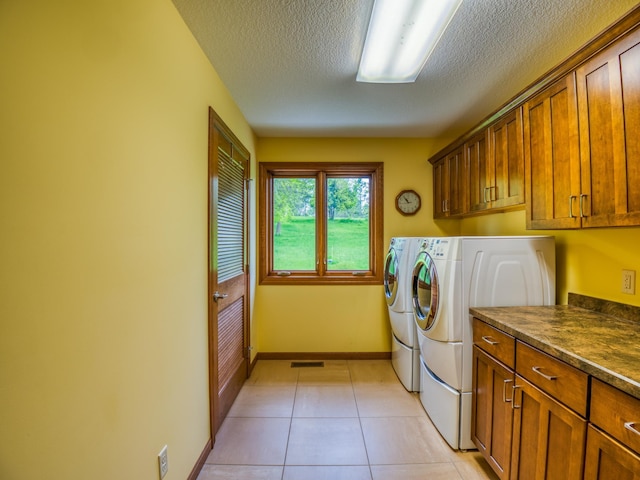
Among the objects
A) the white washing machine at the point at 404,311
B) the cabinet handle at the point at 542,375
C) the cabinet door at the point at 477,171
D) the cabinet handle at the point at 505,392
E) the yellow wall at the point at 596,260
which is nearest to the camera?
the cabinet handle at the point at 542,375

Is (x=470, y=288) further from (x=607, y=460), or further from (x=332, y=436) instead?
(x=332, y=436)

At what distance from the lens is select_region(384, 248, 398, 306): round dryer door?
2699mm

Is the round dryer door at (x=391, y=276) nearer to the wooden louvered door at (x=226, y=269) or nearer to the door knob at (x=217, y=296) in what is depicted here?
the wooden louvered door at (x=226, y=269)

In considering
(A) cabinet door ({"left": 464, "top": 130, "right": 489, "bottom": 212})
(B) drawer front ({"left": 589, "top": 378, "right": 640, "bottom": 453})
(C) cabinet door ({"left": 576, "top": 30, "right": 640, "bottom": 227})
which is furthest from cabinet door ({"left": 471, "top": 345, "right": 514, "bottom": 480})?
(A) cabinet door ({"left": 464, "top": 130, "right": 489, "bottom": 212})

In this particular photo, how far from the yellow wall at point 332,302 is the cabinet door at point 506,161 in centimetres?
116

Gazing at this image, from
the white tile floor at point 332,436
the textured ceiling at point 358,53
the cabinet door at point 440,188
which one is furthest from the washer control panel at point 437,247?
the white tile floor at point 332,436

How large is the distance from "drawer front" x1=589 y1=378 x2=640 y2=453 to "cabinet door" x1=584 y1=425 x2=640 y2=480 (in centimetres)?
2

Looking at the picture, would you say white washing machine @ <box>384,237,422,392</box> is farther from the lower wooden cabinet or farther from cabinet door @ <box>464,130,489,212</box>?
the lower wooden cabinet

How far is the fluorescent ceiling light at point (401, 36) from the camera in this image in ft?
4.30

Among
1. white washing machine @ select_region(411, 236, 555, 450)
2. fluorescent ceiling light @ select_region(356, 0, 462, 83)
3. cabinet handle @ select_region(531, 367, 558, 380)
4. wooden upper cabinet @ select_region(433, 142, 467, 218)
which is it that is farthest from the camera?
wooden upper cabinet @ select_region(433, 142, 467, 218)

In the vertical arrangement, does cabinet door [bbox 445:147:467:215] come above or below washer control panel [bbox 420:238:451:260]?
above

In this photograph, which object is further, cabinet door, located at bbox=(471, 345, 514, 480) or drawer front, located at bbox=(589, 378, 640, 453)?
cabinet door, located at bbox=(471, 345, 514, 480)

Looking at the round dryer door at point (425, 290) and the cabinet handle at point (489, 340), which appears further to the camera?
the round dryer door at point (425, 290)

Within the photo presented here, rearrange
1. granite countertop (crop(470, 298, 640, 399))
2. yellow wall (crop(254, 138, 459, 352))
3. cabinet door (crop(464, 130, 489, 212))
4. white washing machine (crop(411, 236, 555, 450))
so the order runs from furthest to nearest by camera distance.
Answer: yellow wall (crop(254, 138, 459, 352)) < cabinet door (crop(464, 130, 489, 212)) < white washing machine (crop(411, 236, 555, 450)) < granite countertop (crop(470, 298, 640, 399))
